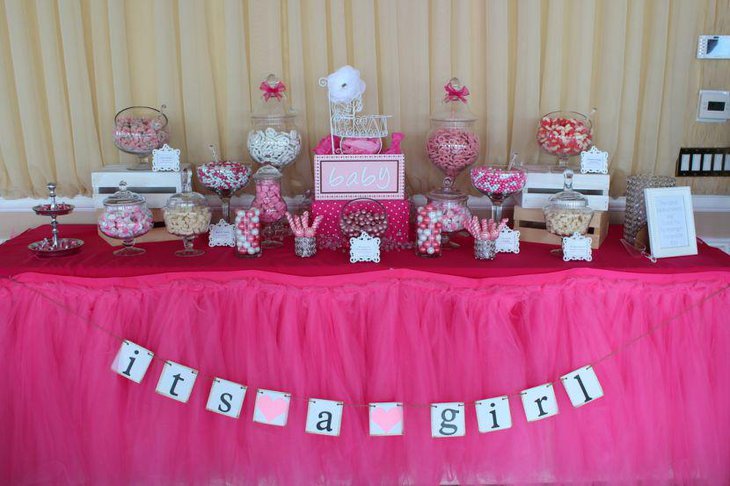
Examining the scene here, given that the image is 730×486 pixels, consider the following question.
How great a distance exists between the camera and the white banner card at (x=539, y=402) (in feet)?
5.92

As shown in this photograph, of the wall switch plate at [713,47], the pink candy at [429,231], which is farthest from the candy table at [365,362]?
the wall switch plate at [713,47]

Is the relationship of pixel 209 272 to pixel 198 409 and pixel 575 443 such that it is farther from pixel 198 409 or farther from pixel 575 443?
pixel 575 443

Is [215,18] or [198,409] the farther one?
[215,18]

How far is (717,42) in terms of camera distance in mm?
2246

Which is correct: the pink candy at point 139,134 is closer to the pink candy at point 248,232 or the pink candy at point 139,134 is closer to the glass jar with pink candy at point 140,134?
the glass jar with pink candy at point 140,134

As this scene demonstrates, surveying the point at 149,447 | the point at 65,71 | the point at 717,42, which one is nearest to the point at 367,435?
the point at 149,447

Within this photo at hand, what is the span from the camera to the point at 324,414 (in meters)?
1.79

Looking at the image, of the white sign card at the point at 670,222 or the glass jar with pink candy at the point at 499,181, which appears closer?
the white sign card at the point at 670,222

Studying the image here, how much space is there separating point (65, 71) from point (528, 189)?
1.63m

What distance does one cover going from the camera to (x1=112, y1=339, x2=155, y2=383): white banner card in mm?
1812

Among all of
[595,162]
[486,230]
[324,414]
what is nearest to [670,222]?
[595,162]

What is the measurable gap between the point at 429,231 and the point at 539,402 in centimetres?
57

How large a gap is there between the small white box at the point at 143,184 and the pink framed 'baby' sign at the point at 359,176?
475 mm

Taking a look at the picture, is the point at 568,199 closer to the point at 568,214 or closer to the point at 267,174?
the point at 568,214
